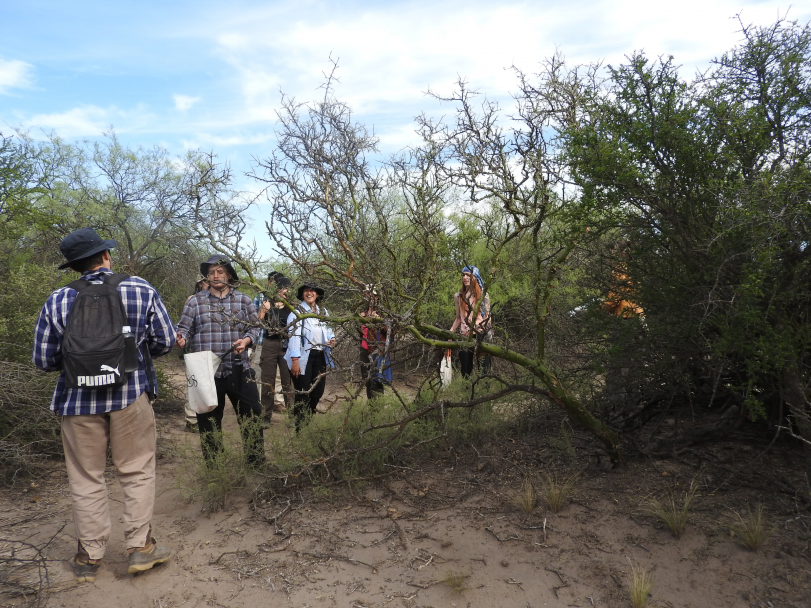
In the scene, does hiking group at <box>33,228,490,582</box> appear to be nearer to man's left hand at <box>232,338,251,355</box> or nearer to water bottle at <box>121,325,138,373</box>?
water bottle at <box>121,325,138,373</box>

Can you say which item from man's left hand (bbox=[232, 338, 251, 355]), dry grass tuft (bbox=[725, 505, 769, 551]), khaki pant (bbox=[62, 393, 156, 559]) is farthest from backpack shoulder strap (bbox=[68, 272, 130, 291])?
dry grass tuft (bbox=[725, 505, 769, 551])

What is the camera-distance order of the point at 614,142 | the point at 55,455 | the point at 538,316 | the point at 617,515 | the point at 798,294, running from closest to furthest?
the point at 798,294
the point at 614,142
the point at 617,515
the point at 538,316
the point at 55,455

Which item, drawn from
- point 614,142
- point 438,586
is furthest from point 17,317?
point 614,142

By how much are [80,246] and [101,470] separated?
1.33 m

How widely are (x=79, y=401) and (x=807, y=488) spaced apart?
4.38 metres

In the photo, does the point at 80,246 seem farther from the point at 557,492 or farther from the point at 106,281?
the point at 557,492

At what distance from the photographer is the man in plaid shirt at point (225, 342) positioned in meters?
4.81

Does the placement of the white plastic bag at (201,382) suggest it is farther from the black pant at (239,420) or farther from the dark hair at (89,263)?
the dark hair at (89,263)

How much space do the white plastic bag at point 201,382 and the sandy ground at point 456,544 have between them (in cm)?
75

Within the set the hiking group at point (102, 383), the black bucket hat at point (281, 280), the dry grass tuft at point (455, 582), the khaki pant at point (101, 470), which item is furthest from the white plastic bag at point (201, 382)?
the black bucket hat at point (281, 280)

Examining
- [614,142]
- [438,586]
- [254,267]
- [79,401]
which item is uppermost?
[614,142]

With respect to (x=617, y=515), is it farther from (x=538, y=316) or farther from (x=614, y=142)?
(x=614, y=142)

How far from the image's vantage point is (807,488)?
12.3 feet

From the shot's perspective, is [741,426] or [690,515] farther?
[741,426]
